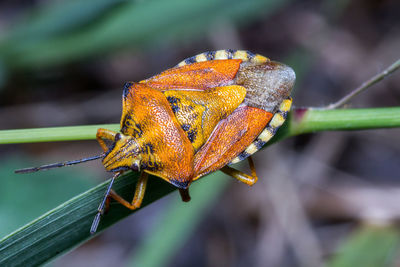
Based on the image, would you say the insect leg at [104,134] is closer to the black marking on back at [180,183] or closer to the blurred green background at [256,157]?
the black marking on back at [180,183]

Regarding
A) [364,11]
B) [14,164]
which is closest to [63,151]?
[14,164]

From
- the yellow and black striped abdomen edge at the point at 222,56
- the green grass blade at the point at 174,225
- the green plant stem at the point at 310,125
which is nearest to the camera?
the green plant stem at the point at 310,125

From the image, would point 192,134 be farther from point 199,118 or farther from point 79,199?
point 79,199

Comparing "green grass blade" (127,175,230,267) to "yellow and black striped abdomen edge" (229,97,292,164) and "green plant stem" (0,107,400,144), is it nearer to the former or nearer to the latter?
"yellow and black striped abdomen edge" (229,97,292,164)

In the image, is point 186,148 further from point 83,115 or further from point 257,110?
point 83,115

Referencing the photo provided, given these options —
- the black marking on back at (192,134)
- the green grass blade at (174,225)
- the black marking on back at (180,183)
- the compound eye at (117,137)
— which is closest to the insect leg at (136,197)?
the black marking on back at (180,183)
